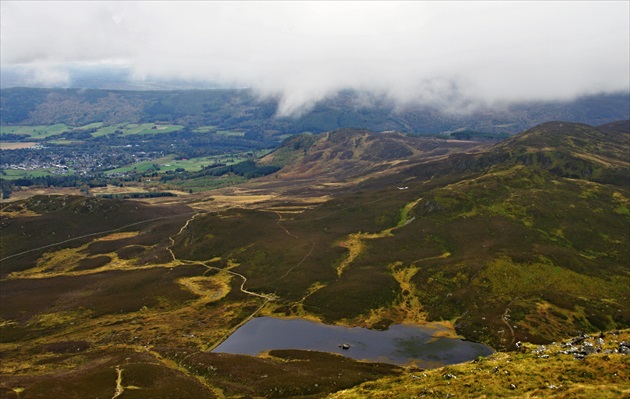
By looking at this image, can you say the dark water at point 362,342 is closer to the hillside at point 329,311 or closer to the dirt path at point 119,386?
the hillside at point 329,311

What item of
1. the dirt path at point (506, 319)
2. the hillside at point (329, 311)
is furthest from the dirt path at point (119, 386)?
the dirt path at point (506, 319)

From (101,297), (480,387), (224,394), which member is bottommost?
(101,297)

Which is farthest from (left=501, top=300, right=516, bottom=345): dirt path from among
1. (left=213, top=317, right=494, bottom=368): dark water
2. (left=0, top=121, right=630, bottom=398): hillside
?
(left=213, top=317, right=494, bottom=368): dark water

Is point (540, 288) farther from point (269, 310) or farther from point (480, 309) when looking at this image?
point (269, 310)

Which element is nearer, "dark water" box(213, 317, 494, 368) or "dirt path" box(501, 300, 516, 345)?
"dark water" box(213, 317, 494, 368)

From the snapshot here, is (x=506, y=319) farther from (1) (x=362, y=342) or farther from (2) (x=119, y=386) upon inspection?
(2) (x=119, y=386)

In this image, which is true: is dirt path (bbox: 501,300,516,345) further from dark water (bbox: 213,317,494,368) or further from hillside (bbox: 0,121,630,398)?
dark water (bbox: 213,317,494,368)

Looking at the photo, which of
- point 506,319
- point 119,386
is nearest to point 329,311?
point 506,319

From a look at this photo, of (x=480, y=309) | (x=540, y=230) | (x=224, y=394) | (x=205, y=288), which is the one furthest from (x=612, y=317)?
(x=205, y=288)
